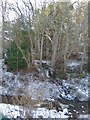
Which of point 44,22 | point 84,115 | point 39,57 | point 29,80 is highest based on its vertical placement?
point 44,22

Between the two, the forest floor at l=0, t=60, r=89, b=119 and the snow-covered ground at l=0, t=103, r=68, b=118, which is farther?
the forest floor at l=0, t=60, r=89, b=119

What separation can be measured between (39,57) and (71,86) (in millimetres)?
1760

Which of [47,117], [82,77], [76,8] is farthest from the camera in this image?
[82,77]

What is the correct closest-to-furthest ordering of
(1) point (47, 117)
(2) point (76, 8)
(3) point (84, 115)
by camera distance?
(1) point (47, 117) → (3) point (84, 115) → (2) point (76, 8)

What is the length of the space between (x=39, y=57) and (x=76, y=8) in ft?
7.44

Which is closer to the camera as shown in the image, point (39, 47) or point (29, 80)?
point (29, 80)

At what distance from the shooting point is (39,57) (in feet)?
30.7

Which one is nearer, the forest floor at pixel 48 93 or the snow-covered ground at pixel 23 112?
the snow-covered ground at pixel 23 112

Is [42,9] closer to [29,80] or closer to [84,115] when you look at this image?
[29,80]

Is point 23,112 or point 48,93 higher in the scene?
point 23,112

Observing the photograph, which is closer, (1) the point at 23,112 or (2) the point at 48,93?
(1) the point at 23,112

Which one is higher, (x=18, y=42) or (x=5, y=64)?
(x=18, y=42)

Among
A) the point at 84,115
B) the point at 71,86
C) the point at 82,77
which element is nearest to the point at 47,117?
the point at 84,115

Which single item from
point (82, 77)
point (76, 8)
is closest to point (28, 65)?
point (82, 77)
